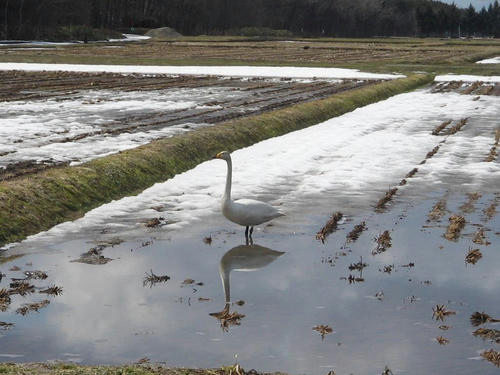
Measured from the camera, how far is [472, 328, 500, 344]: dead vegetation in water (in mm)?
10594

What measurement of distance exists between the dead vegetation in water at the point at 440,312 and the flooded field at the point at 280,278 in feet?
0.06

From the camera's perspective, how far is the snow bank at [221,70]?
2662 inches

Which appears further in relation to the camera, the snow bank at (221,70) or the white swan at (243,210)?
the snow bank at (221,70)

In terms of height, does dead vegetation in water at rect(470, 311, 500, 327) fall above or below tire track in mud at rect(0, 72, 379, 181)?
above

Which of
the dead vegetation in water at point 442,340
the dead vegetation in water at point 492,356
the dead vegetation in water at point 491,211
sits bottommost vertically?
the dead vegetation in water at point 491,211

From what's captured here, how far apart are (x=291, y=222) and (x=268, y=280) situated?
4.22 meters

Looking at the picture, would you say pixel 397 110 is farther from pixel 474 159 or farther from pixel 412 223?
pixel 412 223

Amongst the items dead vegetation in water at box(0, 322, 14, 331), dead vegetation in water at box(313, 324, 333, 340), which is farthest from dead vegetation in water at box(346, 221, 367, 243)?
dead vegetation in water at box(0, 322, 14, 331)

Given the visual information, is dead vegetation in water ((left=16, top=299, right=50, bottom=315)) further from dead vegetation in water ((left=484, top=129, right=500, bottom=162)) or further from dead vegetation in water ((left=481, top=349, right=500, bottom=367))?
dead vegetation in water ((left=484, top=129, right=500, bottom=162))

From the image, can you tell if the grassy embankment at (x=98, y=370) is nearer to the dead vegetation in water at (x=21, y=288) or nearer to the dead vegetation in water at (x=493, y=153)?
the dead vegetation in water at (x=21, y=288)

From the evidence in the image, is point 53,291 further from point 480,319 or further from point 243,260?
point 480,319

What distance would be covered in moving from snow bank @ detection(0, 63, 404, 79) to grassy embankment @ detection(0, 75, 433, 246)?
33.7 m

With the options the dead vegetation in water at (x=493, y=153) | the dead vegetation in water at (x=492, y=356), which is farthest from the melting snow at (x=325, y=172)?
the dead vegetation in water at (x=492, y=356)

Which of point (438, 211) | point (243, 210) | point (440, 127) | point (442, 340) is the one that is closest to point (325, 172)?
point (438, 211)
